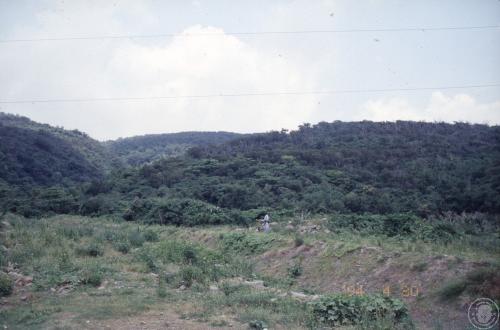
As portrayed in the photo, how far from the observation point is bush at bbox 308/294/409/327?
716 cm

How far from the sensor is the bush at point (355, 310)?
282 inches

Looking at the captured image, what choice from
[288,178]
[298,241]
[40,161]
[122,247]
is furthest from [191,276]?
[40,161]

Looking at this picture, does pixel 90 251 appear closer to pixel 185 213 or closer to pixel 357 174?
pixel 185 213

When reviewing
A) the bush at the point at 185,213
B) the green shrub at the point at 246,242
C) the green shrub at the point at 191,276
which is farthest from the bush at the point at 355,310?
the bush at the point at 185,213

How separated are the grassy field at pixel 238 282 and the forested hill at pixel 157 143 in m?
76.5

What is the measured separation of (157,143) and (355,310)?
10442cm

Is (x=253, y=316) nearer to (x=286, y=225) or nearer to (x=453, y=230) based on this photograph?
(x=453, y=230)

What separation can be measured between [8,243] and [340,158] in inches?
1433

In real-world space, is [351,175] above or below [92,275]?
above

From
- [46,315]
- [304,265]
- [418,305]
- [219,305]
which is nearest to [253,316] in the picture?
[219,305]

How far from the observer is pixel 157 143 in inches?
4274

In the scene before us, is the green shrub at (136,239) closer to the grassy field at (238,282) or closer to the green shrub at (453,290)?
the grassy field at (238,282)

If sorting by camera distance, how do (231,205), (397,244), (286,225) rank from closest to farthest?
(397,244) < (286,225) < (231,205)

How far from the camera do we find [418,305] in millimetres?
9633
